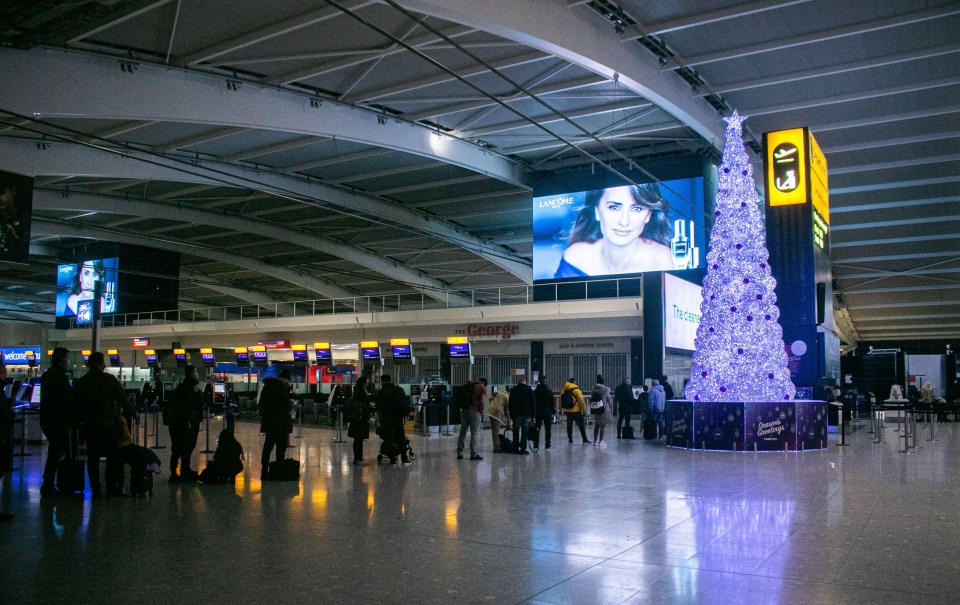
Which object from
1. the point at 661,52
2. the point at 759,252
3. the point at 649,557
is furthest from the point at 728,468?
the point at 661,52

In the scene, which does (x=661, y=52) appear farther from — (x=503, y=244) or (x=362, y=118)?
(x=503, y=244)

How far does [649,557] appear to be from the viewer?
573 cm

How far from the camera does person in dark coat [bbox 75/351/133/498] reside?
8.27 m

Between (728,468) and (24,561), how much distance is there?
9.18m

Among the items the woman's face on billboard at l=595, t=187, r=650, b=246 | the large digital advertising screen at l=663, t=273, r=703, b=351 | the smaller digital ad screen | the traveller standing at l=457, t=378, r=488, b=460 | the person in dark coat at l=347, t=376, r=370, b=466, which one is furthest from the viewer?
the smaller digital ad screen

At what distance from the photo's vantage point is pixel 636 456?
13695 mm

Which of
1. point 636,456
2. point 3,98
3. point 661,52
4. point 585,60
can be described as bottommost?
point 636,456

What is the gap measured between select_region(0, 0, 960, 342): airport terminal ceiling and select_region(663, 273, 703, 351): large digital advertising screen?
3820mm

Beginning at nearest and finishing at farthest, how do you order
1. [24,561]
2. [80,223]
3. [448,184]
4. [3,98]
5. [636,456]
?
[24,561], [636,456], [3,98], [448,184], [80,223]

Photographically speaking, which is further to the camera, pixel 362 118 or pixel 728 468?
pixel 362 118

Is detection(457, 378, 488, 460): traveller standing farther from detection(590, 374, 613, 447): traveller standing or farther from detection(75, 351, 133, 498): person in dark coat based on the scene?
detection(75, 351, 133, 498): person in dark coat

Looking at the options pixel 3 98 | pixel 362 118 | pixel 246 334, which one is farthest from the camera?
pixel 246 334

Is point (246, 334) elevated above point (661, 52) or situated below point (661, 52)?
below

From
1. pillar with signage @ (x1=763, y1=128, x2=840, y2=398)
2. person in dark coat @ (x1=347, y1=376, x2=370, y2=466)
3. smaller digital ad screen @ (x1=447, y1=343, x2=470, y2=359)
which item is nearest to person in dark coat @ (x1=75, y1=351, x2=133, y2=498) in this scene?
person in dark coat @ (x1=347, y1=376, x2=370, y2=466)
